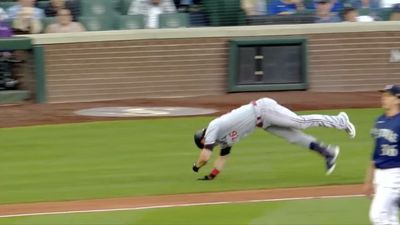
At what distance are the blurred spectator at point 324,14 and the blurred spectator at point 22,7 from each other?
204 inches

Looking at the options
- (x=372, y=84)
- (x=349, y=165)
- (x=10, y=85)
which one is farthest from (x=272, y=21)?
(x=349, y=165)

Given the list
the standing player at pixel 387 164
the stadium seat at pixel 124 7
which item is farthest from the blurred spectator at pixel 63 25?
the standing player at pixel 387 164

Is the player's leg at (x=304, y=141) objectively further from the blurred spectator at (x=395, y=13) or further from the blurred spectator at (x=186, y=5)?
the blurred spectator at (x=395, y=13)

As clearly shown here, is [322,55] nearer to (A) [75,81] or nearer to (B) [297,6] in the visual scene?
(B) [297,6]

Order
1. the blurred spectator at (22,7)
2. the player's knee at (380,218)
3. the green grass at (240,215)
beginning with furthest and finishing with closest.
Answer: the blurred spectator at (22,7), the green grass at (240,215), the player's knee at (380,218)

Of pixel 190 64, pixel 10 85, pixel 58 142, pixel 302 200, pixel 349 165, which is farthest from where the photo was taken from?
pixel 190 64

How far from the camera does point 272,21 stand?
1844cm

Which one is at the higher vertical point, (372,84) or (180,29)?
(180,29)

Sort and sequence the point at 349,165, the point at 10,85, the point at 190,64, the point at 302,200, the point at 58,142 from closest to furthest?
the point at 302,200, the point at 349,165, the point at 58,142, the point at 10,85, the point at 190,64

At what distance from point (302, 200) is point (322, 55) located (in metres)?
8.67

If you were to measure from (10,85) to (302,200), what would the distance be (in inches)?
318

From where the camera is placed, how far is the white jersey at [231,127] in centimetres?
1073

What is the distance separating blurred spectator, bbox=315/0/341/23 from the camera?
18656 mm

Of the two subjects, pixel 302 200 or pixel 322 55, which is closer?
pixel 302 200
